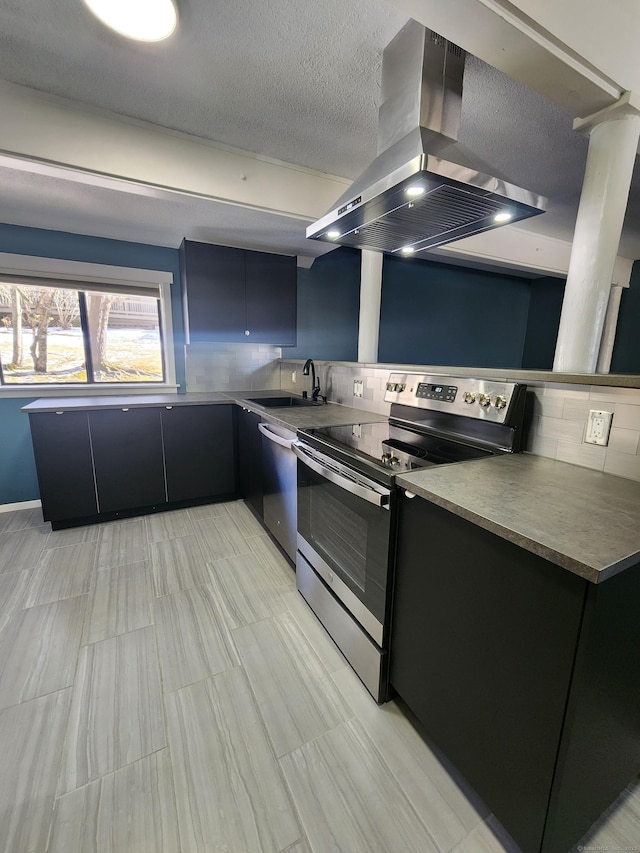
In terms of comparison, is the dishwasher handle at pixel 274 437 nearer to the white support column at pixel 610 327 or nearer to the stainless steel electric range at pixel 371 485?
the stainless steel electric range at pixel 371 485

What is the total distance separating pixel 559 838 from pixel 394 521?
2.65 feet

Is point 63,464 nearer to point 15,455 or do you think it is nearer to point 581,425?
point 15,455

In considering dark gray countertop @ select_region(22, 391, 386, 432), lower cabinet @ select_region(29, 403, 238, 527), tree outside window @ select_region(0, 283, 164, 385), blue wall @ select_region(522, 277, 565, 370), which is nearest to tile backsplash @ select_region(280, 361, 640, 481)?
dark gray countertop @ select_region(22, 391, 386, 432)

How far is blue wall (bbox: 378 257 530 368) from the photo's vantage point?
4.17 meters

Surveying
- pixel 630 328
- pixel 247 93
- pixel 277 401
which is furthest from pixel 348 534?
pixel 630 328

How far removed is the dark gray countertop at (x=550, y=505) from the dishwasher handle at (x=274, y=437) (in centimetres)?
93

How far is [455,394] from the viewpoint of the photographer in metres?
1.66

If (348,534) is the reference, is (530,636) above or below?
above

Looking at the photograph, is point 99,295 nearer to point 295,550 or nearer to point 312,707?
point 295,550

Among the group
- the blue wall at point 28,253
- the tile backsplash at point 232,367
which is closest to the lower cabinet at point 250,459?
the tile backsplash at point 232,367

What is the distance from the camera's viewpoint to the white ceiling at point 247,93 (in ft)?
4.22

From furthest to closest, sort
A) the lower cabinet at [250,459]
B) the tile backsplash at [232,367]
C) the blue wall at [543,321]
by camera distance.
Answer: the blue wall at [543,321], the tile backsplash at [232,367], the lower cabinet at [250,459]

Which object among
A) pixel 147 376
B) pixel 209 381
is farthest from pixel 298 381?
pixel 147 376

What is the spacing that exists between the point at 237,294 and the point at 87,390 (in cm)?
154
